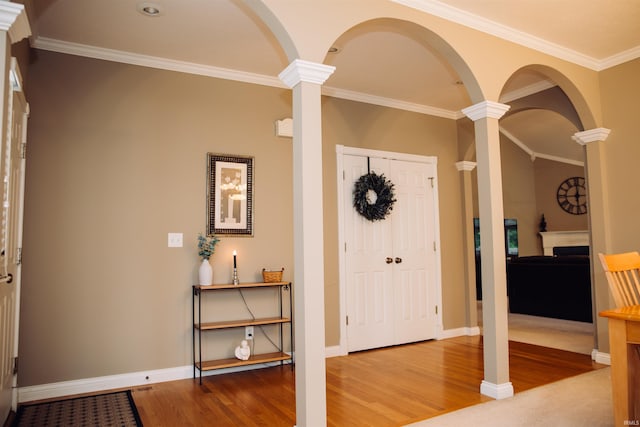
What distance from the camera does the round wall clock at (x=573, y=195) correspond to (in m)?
10.4

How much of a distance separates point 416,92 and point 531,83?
4.03ft

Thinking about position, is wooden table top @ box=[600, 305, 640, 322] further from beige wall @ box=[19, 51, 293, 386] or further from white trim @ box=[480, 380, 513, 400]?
beige wall @ box=[19, 51, 293, 386]

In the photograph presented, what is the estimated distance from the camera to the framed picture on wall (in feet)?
13.7

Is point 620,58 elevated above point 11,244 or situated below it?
above

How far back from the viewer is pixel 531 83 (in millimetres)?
4973

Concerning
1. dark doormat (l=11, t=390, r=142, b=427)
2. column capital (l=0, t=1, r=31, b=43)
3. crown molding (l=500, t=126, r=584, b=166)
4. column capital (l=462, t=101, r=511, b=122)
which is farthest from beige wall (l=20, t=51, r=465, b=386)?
crown molding (l=500, t=126, r=584, b=166)

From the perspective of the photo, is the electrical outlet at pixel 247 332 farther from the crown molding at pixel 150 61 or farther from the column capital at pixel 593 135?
the column capital at pixel 593 135

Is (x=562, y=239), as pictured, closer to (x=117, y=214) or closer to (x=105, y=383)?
(x=117, y=214)

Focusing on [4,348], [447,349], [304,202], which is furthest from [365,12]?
[447,349]

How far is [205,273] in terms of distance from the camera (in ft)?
12.9

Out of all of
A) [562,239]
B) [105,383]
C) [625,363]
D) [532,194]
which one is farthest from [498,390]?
[532,194]

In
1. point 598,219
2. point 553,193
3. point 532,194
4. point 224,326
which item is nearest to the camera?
point 224,326

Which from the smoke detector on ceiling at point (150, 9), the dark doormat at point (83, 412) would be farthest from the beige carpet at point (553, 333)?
the smoke detector on ceiling at point (150, 9)

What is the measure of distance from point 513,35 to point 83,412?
14.1ft
